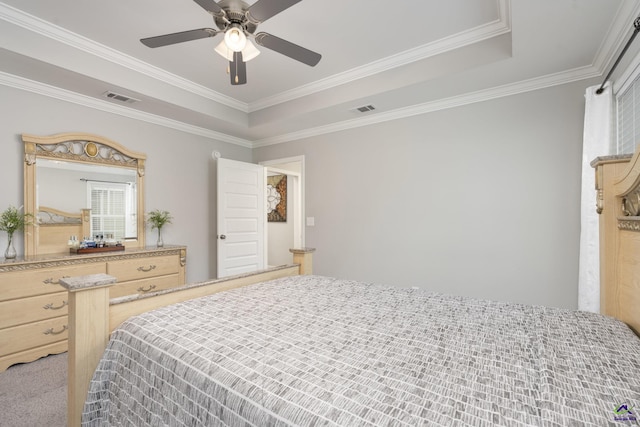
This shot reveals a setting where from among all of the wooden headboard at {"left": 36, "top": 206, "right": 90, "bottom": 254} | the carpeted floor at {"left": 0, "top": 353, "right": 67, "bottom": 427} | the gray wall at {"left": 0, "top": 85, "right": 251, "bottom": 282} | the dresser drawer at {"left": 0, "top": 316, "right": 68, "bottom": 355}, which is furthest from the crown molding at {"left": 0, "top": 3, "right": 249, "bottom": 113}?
the carpeted floor at {"left": 0, "top": 353, "right": 67, "bottom": 427}

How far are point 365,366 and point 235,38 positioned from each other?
188cm

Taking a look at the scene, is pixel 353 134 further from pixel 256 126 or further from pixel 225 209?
pixel 225 209

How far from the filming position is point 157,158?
3.60 meters

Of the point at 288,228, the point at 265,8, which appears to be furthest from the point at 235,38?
the point at 288,228

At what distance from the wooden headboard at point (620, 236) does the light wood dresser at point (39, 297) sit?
3626mm

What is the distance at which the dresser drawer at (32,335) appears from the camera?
225cm

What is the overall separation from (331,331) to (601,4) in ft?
7.65

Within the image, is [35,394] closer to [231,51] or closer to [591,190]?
[231,51]

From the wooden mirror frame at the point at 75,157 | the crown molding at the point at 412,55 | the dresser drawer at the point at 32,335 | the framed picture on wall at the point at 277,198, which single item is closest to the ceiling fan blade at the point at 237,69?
the crown molding at the point at 412,55

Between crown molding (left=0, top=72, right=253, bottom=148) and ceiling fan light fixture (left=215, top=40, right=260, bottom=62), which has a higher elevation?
crown molding (left=0, top=72, right=253, bottom=148)

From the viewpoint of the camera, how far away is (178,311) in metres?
1.46

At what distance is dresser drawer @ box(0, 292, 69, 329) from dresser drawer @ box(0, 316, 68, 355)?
0.14ft

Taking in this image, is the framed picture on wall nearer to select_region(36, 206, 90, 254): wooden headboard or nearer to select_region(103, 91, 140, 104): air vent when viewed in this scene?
select_region(103, 91, 140, 104): air vent

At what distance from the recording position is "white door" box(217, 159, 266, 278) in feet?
13.0
